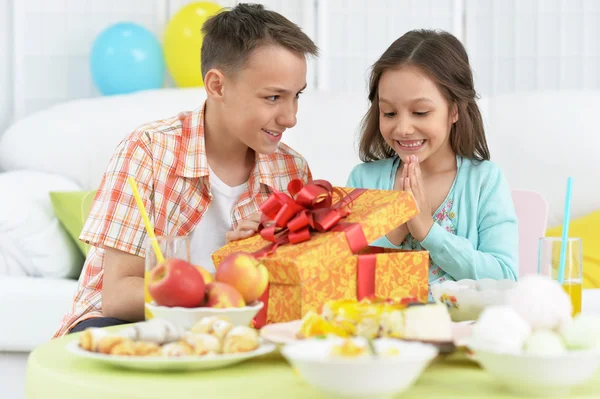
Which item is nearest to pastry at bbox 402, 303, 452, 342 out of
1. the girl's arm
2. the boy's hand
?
the boy's hand

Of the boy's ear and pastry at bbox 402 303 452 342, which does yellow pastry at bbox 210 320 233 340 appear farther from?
the boy's ear

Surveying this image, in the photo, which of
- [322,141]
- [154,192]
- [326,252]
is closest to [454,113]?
[154,192]

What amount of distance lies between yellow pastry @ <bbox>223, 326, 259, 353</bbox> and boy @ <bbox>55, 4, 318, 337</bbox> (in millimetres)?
687

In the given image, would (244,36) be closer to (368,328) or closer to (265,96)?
(265,96)

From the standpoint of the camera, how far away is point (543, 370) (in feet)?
2.74

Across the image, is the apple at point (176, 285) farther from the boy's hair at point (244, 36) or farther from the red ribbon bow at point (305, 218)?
the boy's hair at point (244, 36)

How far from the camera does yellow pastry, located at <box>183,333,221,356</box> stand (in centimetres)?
94

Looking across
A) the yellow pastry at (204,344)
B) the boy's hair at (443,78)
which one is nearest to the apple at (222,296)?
the yellow pastry at (204,344)

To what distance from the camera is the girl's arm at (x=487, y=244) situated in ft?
5.55

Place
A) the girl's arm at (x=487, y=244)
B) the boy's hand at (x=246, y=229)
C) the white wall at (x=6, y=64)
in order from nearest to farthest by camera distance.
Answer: the boy's hand at (x=246, y=229) → the girl's arm at (x=487, y=244) → the white wall at (x=6, y=64)

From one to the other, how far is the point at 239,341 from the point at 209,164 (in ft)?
3.04

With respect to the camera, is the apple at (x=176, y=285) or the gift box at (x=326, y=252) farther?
the gift box at (x=326, y=252)

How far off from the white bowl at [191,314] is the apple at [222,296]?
1 cm

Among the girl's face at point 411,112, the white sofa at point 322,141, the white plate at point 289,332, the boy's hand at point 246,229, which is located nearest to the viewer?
the white plate at point 289,332
